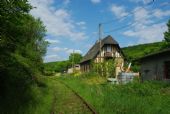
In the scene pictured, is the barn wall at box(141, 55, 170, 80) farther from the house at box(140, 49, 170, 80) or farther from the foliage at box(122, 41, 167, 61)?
the foliage at box(122, 41, 167, 61)

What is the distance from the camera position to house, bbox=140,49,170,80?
90.2 ft

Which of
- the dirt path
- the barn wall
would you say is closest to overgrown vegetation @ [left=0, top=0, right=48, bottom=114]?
the dirt path

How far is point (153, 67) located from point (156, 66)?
0.74 meters

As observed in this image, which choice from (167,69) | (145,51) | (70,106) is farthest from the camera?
(145,51)

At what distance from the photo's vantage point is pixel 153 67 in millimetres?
30062

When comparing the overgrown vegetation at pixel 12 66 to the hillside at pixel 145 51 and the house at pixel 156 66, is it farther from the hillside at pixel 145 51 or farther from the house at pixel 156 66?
the hillside at pixel 145 51

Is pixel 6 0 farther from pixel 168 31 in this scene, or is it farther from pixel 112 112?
pixel 168 31

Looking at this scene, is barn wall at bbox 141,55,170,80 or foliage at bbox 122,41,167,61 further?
foliage at bbox 122,41,167,61

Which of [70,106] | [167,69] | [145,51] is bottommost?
[70,106]

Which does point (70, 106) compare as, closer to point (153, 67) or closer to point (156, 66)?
point (156, 66)

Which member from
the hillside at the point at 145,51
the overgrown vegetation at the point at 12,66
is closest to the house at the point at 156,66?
the hillside at the point at 145,51

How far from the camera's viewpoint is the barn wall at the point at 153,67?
92.5ft

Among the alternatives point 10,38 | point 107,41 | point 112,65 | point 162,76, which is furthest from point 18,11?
point 107,41

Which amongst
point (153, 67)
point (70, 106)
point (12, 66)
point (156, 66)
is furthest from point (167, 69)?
point (12, 66)
